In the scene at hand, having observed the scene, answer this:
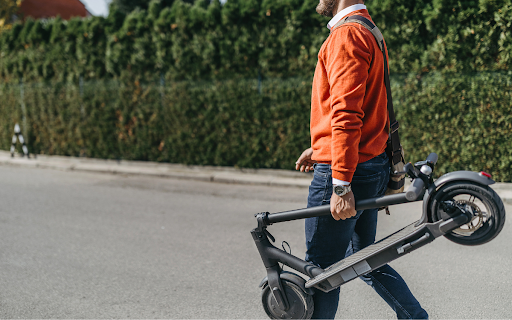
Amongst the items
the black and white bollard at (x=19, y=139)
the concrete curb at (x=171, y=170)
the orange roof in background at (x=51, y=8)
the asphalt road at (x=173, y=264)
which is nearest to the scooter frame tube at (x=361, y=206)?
the asphalt road at (x=173, y=264)

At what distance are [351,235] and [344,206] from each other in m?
0.33

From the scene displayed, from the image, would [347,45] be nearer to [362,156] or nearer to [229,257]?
[362,156]

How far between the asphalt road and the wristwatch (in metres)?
1.46

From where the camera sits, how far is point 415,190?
1.95m

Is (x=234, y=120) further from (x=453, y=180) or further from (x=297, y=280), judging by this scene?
(x=453, y=180)

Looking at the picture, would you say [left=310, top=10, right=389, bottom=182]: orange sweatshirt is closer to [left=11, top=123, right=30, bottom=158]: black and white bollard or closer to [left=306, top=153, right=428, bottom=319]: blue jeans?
[left=306, top=153, right=428, bottom=319]: blue jeans

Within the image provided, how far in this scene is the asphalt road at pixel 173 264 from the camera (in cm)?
325

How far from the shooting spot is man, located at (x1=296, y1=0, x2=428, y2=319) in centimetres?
195

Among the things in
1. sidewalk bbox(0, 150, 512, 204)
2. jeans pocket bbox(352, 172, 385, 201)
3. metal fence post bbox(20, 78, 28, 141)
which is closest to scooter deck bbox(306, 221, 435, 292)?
jeans pocket bbox(352, 172, 385, 201)

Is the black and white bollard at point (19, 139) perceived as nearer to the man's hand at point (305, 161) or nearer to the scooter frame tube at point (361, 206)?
the man's hand at point (305, 161)

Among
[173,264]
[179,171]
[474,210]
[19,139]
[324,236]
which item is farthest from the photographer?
[19,139]

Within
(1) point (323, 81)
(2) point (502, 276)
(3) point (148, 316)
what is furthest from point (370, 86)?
(2) point (502, 276)

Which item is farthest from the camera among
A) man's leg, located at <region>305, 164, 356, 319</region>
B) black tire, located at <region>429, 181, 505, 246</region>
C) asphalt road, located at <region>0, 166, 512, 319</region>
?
asphalt road, located at <region>0, 166, 512, 319</region>

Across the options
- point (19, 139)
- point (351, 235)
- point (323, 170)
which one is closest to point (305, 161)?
point (323, 170)
